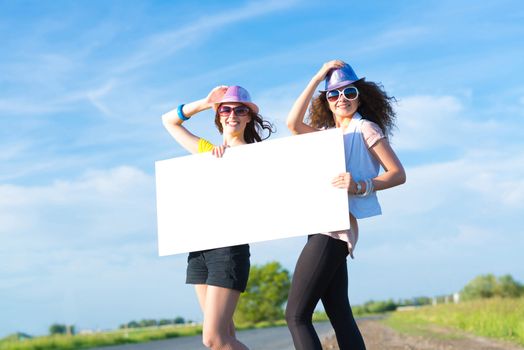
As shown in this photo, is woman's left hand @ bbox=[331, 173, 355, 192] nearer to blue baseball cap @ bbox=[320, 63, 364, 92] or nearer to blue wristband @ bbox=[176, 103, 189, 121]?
blue baseball cap @ bbox=[320, 63, 364, 92]

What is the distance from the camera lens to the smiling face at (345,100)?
5.32 meters

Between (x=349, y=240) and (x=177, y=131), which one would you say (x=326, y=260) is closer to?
(x=349, y=240)

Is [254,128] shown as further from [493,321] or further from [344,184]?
[493,321]

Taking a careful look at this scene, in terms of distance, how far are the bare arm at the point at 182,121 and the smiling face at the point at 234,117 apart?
19 cm

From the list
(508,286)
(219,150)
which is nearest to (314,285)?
(219,150)

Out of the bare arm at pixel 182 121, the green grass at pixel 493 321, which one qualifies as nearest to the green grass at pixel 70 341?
the green grass at pixel 493 321

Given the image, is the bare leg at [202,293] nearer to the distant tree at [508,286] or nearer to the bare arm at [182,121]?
the bare arm at [182,121]

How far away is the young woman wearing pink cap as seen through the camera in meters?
5.06

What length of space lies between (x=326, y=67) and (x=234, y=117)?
74 centimetres

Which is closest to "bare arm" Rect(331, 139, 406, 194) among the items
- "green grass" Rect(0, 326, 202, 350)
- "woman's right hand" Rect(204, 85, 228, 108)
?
"woman's right hand" Rect(204, 85, 228, 108)

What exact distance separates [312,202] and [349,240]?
389 millimetres

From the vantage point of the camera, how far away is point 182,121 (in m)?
5.86

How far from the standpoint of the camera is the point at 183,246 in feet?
17.9

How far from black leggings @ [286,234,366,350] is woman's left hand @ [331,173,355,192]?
1.13ft
